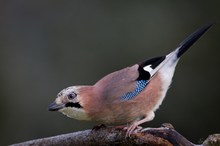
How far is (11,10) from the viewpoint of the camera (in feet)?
29.2

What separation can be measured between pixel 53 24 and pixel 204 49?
7.92ft

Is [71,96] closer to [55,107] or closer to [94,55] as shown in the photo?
[55,107]

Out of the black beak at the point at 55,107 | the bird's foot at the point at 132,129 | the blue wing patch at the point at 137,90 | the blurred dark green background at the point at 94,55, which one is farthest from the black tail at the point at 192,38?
the blurred dark green background at the point at 94,55

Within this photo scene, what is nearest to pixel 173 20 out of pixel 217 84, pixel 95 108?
pixel 217 84

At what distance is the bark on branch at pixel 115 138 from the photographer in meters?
4.05

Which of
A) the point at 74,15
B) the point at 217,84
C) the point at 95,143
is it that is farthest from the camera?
the point at 74,15

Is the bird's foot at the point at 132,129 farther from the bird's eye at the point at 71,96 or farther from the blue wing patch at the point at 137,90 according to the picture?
the bird's eye at the point at 71,96

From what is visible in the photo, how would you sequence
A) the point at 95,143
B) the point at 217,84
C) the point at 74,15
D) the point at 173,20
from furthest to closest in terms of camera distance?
the point at 74,15
the point at 173,20
the point at 217,84
the point at 95,143

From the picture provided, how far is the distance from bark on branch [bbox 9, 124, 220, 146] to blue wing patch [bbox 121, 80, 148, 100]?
1.28ft

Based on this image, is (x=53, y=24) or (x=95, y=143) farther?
(x=53, y=24)

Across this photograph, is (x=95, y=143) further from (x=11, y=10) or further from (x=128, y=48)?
(x=11, y=10)

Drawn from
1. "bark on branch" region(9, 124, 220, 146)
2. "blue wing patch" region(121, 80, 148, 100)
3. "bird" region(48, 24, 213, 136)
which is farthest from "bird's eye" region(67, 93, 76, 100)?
"blue wing patch" region(121, 80, 148, 100)

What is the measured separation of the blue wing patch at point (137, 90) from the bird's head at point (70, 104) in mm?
439

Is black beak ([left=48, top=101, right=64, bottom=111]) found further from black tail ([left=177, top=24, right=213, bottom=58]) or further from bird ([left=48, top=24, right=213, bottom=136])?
black tail ([left=177, top=24, right=213, bottom=58])
